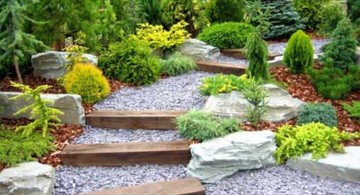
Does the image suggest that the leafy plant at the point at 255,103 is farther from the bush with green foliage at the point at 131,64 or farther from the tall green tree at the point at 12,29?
the tall green tree at the point at 12,29

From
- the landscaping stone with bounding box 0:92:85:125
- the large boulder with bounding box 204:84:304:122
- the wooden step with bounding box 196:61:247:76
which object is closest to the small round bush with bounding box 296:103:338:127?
the large boulder with bounding box 204:84:304:122

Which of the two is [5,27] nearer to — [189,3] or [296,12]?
[189,3]

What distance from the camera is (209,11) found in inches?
319

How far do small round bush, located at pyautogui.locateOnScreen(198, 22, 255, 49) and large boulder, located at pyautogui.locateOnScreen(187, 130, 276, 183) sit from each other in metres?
3.34

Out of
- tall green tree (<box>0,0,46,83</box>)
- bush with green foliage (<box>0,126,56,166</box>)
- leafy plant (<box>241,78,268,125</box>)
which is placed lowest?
bush with green foliage (<box>0,126,56,166</box>)

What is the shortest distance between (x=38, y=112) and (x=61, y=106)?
32 centimetres

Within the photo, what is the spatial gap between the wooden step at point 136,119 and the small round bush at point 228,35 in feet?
8.99

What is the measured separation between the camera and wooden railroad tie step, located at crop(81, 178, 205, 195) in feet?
11.4

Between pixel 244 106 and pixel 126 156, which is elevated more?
pixel 244 106

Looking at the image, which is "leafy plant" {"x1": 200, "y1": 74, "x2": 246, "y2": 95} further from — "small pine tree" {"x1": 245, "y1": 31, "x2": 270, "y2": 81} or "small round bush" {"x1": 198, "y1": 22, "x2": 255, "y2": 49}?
"small round bush" {"x1": 198, "y1": 22, "x2": 255, "y2": 49}

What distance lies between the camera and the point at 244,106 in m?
4.66

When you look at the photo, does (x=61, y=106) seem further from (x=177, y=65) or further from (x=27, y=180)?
(x=177, y=65)

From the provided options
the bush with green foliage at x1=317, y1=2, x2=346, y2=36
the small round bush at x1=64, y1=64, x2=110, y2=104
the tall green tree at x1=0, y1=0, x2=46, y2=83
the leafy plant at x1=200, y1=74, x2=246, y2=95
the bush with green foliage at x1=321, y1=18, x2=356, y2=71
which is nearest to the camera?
the tall green tree at x1=0, y1=0, x2=46, y2=83

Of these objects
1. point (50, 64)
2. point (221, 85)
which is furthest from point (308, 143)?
point (50, 64)
